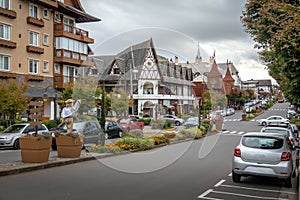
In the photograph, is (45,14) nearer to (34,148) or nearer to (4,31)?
(4,31)

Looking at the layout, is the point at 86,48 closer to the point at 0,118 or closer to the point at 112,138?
the point at 0,118

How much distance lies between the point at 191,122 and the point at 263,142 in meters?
18.7

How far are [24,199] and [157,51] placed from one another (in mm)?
9292

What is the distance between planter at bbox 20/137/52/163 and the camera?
1292cm

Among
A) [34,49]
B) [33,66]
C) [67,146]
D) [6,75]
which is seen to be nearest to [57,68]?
[33,66]

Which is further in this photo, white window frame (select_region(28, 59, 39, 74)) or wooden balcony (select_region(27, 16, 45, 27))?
white window frame (select_region(28, 59, 39, 74))

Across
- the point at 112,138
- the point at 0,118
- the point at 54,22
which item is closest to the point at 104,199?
the point at 112,138

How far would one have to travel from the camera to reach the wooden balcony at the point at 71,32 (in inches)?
1480

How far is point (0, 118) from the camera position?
29469 millimetres

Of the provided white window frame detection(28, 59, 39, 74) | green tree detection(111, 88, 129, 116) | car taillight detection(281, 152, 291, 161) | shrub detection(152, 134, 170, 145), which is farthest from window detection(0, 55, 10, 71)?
car taillight detection(281, 152, 291, 161)

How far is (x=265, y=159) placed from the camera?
10.6 metres

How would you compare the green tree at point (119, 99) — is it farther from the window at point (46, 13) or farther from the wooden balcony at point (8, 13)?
the window at point (46, 13)

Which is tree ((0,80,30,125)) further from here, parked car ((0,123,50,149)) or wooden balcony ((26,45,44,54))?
wooden balcony ((26,45,44,54))

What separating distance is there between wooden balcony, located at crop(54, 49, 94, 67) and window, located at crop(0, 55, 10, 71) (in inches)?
288
